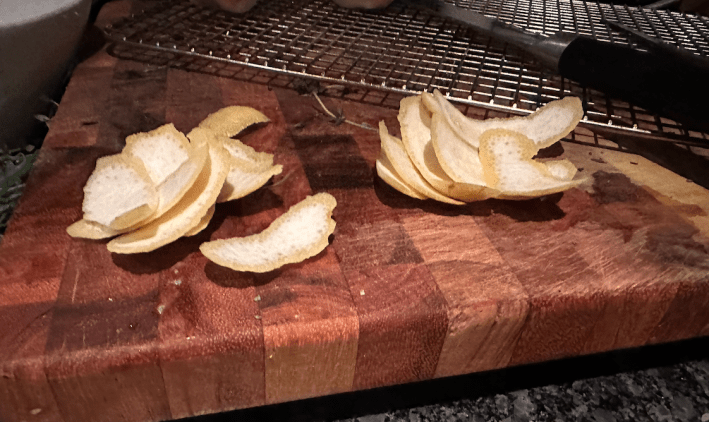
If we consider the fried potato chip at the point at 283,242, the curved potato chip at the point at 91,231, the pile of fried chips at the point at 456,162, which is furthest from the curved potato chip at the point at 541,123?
the curved potato chip at the point at 91,231

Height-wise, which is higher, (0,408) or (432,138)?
(432,138)

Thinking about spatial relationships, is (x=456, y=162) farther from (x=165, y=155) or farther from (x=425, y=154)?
(x=165, y=155)

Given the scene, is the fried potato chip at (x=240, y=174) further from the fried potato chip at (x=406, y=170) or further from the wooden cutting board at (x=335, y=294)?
the fried potato chip at (x=406, y=170)

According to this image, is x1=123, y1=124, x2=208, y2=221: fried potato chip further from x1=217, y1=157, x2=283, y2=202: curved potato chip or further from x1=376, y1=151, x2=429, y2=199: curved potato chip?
x1=376, y1=151, x2=429, y2=199: curved potato chip

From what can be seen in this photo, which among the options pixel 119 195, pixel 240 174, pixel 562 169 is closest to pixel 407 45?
pixel 562 169

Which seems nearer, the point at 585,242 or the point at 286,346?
the point at 286,346

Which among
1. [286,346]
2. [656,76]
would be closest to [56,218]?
[286,346]

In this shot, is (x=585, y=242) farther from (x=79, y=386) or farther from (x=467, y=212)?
(x=79, y=386)

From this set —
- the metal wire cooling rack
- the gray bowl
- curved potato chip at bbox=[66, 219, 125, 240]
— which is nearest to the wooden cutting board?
curved potato chip at bbox=[66, 219, 125, 240]
